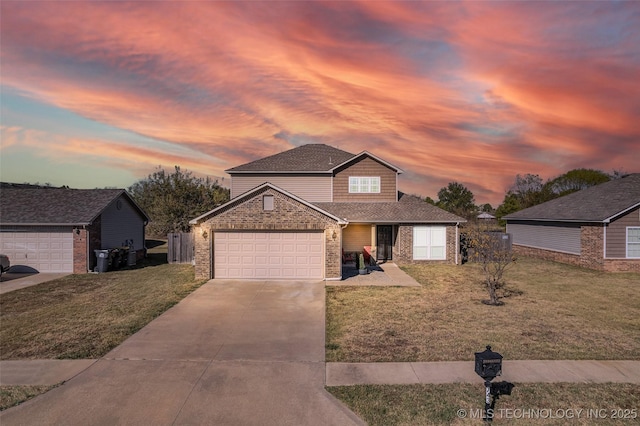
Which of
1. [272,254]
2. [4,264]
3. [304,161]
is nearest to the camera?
[272,254]

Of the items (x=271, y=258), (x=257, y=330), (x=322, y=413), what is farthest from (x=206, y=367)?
(x=271, y=258)

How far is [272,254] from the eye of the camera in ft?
53.8

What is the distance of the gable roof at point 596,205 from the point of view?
66.7ft

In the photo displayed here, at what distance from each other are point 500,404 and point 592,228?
2006 cm

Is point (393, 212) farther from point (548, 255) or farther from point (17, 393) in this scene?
point (17, 393)

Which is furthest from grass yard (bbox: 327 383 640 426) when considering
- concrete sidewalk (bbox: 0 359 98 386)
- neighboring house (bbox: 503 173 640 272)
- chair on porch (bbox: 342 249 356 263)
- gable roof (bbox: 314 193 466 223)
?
neighboring house (bbox: 503 173 640 272)

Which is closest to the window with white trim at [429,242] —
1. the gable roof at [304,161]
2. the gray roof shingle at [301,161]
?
the gable roof at [304,161]

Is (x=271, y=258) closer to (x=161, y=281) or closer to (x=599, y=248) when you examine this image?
(x=161, y=281)

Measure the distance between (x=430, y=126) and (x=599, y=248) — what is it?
41.1 feet

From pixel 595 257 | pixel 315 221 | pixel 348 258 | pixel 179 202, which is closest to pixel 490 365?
pixel 315 221

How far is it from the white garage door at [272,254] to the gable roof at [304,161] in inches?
356

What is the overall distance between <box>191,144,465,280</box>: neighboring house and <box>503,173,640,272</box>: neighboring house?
26.0ft

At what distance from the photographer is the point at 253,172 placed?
25.2m

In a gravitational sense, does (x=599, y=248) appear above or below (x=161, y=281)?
above
